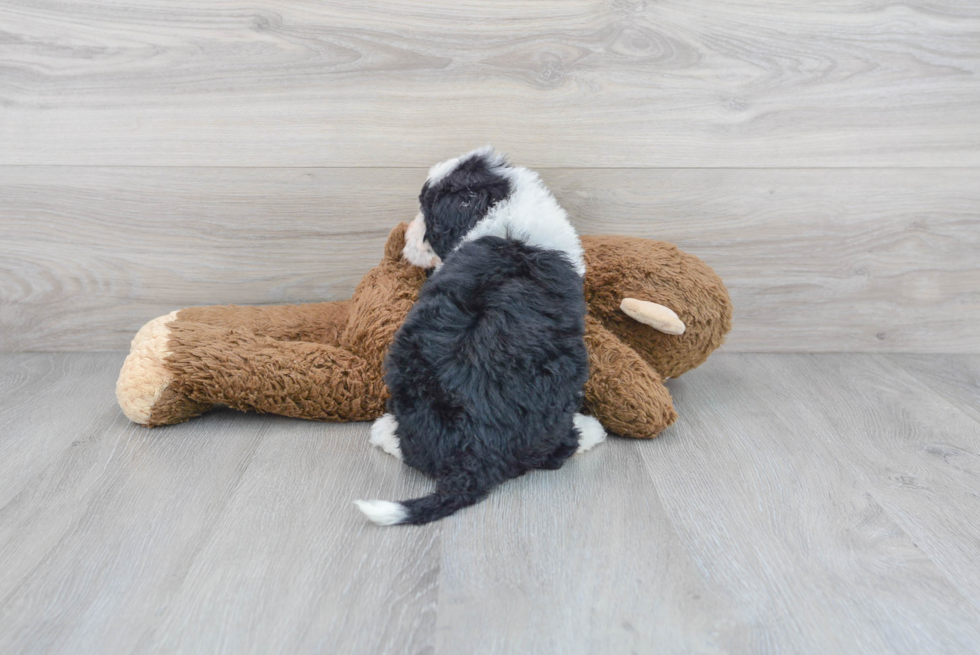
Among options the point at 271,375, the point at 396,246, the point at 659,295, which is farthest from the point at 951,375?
the point at 271,375

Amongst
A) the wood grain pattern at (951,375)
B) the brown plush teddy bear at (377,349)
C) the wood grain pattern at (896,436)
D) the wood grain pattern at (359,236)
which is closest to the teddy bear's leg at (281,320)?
the brown plush teddy bear at (377,349)

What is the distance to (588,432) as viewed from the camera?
3.14 ft

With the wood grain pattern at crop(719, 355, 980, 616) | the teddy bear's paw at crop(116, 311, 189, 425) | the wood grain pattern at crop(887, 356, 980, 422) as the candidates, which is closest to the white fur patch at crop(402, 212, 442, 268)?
the teddy bear's paw at crop(116, 311, 189, 425)

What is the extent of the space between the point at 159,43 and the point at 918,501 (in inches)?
50.7

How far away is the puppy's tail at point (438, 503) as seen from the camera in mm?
751

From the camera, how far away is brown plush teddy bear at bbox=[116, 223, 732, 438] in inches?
38.8

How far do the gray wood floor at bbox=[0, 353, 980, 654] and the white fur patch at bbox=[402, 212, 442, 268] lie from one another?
26 centimetres

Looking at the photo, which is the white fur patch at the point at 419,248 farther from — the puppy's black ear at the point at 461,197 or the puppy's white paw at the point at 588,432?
the puppy's white paw at the point at 588,432

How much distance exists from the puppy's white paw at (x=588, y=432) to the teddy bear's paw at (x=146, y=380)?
1.85 ft

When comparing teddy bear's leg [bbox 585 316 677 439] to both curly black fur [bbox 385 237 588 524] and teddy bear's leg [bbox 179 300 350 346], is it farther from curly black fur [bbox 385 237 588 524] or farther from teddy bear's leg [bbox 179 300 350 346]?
teddy bear's leg [bbox 179 300 350 346]

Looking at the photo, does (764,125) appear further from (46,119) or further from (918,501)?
(46,119)

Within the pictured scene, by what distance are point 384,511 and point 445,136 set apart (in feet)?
2.26

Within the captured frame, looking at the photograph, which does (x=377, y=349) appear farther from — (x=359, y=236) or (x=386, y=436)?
(x=359, y=236)

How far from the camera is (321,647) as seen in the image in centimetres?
60
